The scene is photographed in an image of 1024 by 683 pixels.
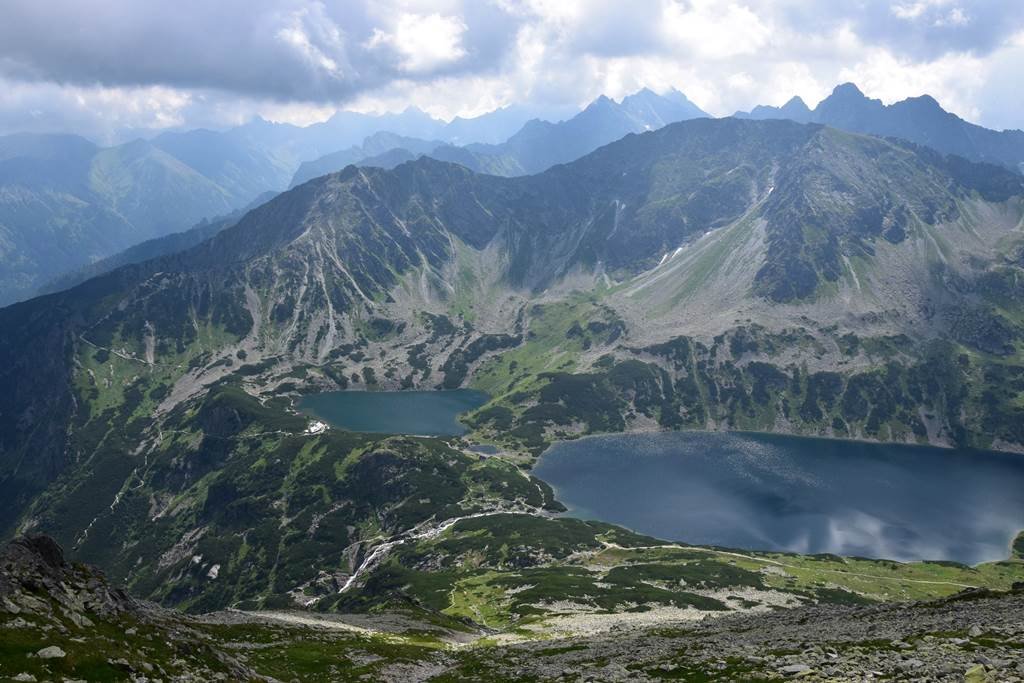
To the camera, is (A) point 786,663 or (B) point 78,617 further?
(B) point 78,617

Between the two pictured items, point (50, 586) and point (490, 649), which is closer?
point (50, 586)

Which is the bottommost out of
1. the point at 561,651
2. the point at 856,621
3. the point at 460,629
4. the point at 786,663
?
the point at 460,629

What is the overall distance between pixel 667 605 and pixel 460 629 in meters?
48.3

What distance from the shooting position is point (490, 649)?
7531 cm

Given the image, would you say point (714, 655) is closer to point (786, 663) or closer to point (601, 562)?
point (786, 663)

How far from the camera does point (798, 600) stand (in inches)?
5743

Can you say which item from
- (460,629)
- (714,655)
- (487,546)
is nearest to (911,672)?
(714,655)

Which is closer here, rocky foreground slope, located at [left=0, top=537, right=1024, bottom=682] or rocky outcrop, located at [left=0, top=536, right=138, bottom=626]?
rocky foreground slope, located at [left=0, top=537, right=1024, bottom=682]

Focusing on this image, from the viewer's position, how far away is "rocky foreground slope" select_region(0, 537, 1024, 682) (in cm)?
3797

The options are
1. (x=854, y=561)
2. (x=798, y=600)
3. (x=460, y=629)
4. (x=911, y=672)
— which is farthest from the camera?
(x=854, y=561)

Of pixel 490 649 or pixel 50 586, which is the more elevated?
pixel 50 586

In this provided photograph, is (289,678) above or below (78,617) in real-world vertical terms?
below

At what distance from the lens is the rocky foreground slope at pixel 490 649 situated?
125 ft

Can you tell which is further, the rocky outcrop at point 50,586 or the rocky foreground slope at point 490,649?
the rocky outcrop at point 50,586
